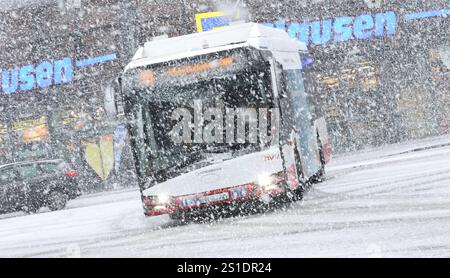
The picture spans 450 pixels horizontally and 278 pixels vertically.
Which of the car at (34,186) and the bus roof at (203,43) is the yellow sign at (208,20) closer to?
the car at (34,186)

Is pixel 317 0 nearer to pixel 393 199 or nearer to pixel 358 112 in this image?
pixel 358 112

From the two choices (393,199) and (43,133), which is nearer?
(393,199)

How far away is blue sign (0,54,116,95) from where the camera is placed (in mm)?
25906

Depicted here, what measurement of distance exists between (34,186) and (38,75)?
26.9 ft

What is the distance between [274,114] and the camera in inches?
456

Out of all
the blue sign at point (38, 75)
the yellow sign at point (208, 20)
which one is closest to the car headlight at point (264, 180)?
the yellow sign at point (208, 20)

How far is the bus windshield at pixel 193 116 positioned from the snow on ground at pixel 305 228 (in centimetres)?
101

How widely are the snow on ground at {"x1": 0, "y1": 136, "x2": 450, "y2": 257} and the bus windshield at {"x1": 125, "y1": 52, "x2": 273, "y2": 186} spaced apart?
39.8 inches

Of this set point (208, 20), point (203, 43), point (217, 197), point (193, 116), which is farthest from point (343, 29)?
point (217, 197)

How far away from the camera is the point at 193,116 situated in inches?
451

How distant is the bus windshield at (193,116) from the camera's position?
11.5 metres

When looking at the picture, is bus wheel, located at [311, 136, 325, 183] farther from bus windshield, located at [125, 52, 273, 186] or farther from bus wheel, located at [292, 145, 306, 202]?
bus windshield, located at [125, 52, 273, 186]
